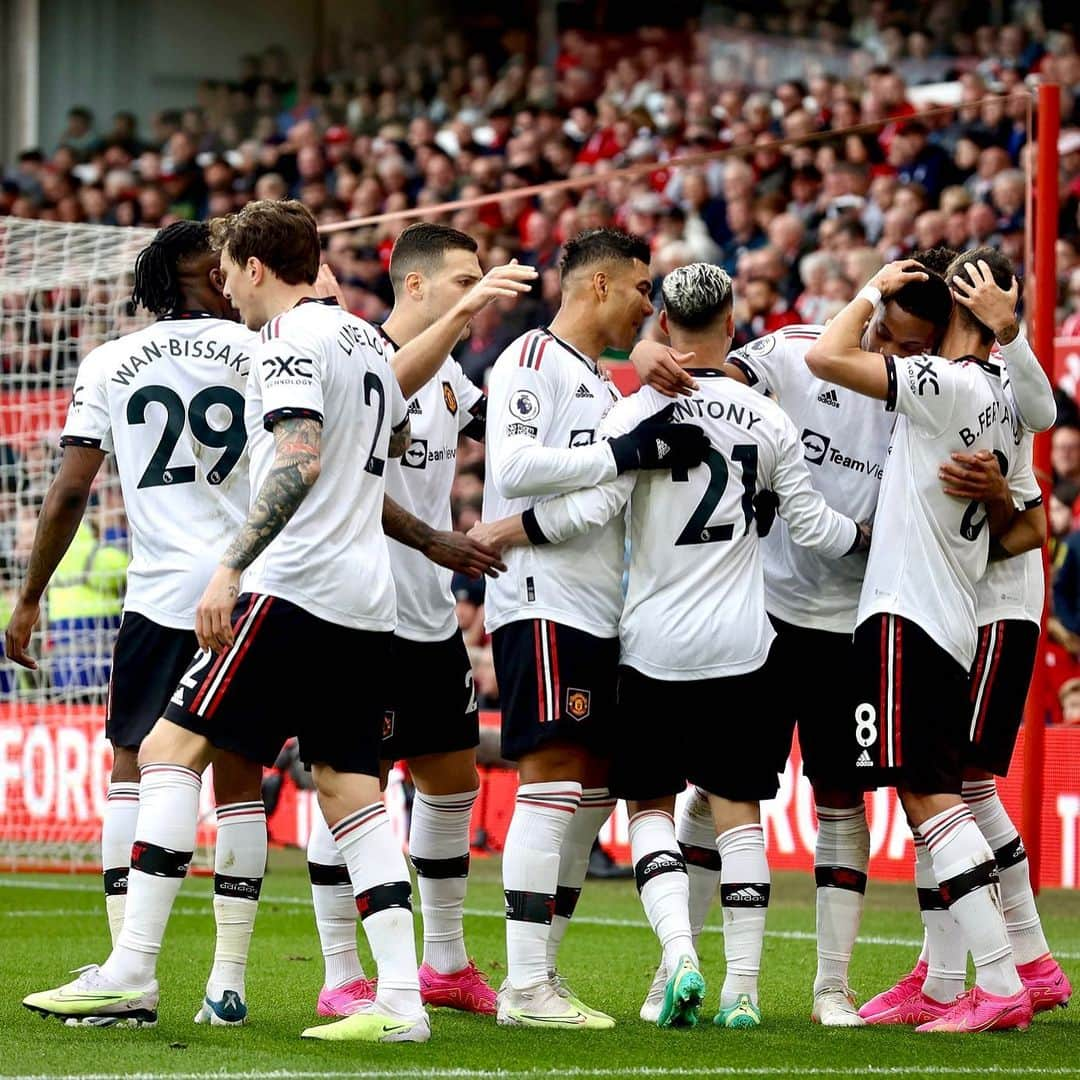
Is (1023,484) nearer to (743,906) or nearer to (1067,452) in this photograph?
(743,906)

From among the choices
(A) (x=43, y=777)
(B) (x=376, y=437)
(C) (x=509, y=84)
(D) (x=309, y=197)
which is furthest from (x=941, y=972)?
(C) (x=509, y=84)

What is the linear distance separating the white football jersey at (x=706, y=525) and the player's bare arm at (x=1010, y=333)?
65 cm

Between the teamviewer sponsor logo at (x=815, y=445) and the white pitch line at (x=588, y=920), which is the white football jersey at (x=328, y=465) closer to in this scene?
the teamviewer sponsor logo at (x=815, y=445)

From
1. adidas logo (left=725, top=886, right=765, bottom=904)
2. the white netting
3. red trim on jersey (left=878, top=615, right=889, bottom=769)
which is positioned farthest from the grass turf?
the white netting

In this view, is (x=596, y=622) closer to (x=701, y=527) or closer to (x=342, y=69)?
(x=701, y=527)

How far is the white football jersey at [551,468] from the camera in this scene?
556cm

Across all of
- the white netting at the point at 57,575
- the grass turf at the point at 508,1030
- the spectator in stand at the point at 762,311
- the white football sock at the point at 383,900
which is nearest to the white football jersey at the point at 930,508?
the grass turf at the point at 508,1030

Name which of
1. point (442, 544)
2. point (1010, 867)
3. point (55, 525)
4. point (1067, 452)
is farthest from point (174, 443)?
point (1067, 452)

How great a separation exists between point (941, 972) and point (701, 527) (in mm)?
1553

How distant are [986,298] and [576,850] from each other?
2.08m

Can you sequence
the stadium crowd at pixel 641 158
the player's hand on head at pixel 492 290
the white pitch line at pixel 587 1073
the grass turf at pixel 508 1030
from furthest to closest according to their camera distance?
the stadium crowd at pixel 641 158
the player's hand on head at pixel 492 290
the grass turf at pixel 508 1030
the white pitch line at pixel 587 1073

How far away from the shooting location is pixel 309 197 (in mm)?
20141

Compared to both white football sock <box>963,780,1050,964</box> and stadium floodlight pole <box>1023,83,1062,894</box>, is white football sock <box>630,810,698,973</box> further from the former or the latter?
stadium floodlight pole <box>1023,83,1062,894</box>

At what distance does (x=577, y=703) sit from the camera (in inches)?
219
